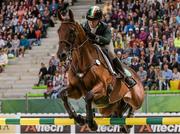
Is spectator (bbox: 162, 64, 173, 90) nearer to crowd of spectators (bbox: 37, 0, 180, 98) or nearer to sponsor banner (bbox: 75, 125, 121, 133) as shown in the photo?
crowd of spectators (bbox: 37, 0, 180, 98)

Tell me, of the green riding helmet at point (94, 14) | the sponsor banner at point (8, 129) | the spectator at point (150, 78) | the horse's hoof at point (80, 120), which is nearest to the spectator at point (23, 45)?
the spectator at point (150, 78)

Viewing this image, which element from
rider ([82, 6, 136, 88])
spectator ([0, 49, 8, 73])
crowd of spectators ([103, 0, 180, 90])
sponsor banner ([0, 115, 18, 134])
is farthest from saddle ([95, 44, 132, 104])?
spectator ([0, 49, 8, 73])

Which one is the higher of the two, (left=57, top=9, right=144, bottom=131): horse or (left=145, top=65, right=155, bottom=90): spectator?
(left=57, top=9, right=144, bottom=131): horse

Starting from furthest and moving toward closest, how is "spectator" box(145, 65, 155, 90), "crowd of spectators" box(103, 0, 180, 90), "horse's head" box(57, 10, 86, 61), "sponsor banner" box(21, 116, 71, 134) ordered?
"crowd of spectators" box(103, 0, 180, 90) → "spectator" box(145, 65, 155, 90) → "sponsor banner" box(21, 116, 71, 134) → "horse's head" box(57, 10, 86, 61)

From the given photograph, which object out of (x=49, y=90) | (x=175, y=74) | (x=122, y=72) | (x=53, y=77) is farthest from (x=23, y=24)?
(x=122, y=72)

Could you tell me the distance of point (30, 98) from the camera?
22.2 meters

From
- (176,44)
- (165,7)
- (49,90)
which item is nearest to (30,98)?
(49,90)

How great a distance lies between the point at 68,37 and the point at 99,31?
3.59 feet

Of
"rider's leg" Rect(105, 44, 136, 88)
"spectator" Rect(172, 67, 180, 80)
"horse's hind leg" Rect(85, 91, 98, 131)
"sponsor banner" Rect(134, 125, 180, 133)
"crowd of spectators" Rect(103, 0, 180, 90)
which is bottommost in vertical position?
"sponsor banner" Rect(134, 125, 180, 133)

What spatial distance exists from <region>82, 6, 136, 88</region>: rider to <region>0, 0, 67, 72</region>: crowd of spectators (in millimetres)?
16662

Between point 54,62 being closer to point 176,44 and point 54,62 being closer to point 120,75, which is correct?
point 176,44

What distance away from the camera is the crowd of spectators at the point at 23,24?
29984 millimetres

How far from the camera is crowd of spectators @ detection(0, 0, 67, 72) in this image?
98.4ft

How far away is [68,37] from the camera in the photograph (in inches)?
457
